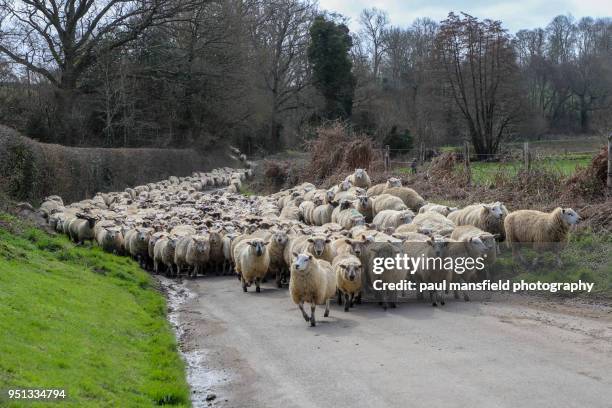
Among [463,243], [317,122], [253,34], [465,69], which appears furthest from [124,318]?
[253,34]

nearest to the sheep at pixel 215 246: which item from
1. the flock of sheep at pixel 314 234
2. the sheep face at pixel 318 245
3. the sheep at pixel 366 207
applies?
the flock of sheep at pixel 314 234

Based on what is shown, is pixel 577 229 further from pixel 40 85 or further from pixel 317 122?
pixel 317 122

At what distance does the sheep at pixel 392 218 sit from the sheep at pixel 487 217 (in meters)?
1.56

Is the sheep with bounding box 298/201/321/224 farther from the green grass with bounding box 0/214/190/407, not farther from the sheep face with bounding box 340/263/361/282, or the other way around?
the sheep face with bounding box 340/263/361/282

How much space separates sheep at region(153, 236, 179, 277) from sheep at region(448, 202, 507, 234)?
847 cm

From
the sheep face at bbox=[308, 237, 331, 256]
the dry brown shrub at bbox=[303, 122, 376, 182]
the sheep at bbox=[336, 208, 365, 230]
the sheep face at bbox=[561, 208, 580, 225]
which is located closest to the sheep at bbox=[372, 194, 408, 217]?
the sheep at bbox=[336, 208, 365, 230]

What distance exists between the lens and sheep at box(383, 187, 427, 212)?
75.9 feet

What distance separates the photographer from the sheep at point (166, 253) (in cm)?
2130

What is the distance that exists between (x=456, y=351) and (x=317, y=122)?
5220 centimetres

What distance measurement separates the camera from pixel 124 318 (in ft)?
42.9

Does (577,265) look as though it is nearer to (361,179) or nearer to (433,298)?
(433,298)

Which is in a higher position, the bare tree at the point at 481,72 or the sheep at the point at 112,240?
the bare tree at the point at 481,72

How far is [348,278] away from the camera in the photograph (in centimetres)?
1420

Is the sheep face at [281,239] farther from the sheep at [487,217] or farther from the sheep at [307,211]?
the sheep at [307,211]
